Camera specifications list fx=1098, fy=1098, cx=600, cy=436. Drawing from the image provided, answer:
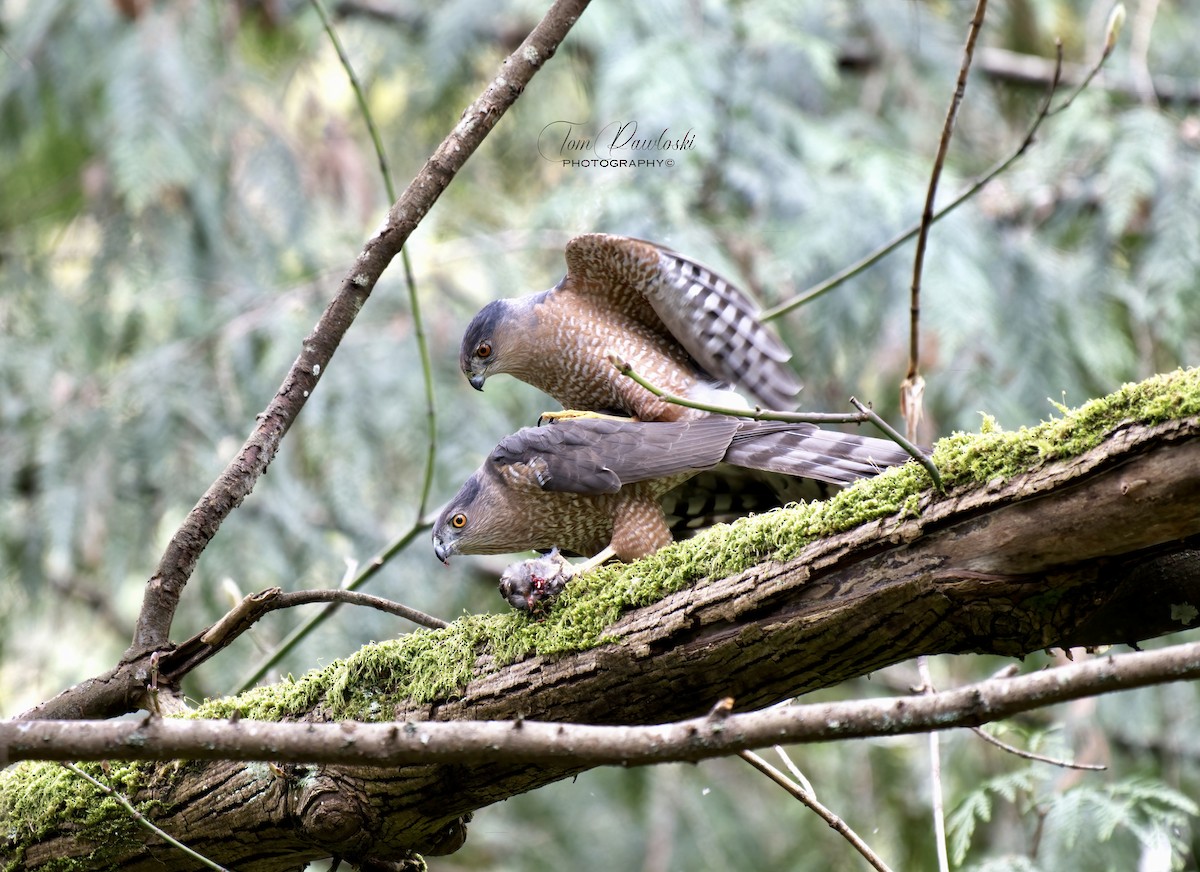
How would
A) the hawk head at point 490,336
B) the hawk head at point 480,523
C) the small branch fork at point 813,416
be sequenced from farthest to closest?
1. the hawk head at point 490,336
2. the hawk head at point 480,523
3. the small branch fork at point 813,416

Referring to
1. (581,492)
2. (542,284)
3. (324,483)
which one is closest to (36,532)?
(324,483)

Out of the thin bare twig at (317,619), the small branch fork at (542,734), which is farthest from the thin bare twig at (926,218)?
the thin bare twig at (317,619)

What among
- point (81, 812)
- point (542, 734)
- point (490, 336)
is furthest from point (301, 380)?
point (542, 734)

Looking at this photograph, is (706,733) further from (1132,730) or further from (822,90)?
(822,90)

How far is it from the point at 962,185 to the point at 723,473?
2.63 m

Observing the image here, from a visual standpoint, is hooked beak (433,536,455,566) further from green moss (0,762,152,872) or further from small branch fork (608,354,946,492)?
small branch fork (608,354,946,492)

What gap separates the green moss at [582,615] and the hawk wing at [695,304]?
0.90 m

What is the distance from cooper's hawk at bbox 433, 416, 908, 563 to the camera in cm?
288

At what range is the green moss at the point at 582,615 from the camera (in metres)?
1.98

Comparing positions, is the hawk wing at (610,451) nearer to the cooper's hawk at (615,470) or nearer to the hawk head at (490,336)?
the cooper's hawk at (615,470)

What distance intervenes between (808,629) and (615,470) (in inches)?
35.5

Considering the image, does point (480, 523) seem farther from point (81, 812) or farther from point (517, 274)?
point (517, 274)

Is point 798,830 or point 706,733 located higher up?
point 798,830

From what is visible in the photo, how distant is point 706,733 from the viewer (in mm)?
1576
